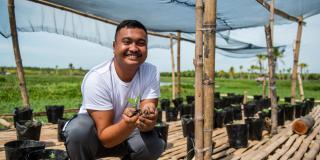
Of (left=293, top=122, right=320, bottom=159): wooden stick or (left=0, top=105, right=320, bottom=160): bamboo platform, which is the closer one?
(left=0, top=105, right=320, bottom=160): bamboo platform

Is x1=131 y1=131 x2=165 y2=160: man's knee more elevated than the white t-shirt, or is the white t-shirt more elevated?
the white t-shirt

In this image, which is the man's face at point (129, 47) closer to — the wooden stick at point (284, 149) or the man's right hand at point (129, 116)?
the man's right hand at point (129, 116)

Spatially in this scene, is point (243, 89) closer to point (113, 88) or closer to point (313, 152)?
point (313, 152)

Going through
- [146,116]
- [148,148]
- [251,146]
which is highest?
[146,116]

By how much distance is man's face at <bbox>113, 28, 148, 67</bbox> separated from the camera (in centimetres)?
192

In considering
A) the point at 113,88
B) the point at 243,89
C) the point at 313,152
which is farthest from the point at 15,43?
the point at 243,89

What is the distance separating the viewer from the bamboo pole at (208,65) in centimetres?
246

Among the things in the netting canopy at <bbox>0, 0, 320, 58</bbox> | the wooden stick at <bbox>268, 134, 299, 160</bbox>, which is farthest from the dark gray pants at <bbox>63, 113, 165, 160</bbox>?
the netting canopy at <bbox>0, 0, 320, 58</bbox>

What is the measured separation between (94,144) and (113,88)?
0.38 m

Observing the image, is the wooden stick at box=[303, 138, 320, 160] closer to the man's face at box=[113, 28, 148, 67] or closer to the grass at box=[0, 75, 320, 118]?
the man's face at box=[113, 28, 148, 67]

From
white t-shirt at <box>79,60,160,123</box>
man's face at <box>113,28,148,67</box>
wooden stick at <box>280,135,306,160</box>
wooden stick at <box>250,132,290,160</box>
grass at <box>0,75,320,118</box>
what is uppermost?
man's face at <box>113,28,148,67</box>

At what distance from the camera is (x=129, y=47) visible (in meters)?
1.92

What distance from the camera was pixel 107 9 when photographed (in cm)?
511

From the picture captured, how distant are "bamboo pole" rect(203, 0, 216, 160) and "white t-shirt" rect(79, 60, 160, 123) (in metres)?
0.50
